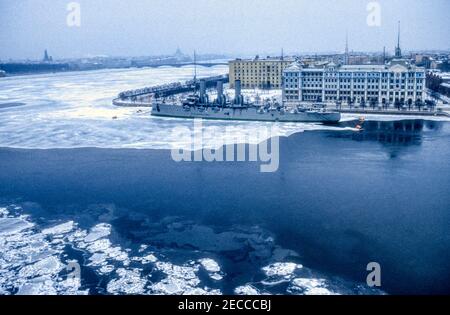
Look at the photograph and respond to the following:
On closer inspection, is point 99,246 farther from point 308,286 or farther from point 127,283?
point 308,286

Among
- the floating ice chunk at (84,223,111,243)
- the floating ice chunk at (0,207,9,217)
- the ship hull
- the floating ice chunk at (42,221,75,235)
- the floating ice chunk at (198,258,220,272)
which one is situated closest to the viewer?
the floating ice chunk at (198,258,220,272)

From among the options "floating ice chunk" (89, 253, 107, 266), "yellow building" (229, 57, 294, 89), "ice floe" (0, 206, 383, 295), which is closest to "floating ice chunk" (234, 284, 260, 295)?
"ice floe" (0, 206, 383, 295)

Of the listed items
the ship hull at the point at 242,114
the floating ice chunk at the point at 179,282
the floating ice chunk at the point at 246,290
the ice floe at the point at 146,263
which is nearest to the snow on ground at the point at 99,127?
the ship hull at the point at 242,114

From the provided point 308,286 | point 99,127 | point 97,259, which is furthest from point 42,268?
point 99,127

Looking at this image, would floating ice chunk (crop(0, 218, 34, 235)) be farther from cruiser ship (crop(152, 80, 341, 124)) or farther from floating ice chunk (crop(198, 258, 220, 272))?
cruiser ship (crop(152, 80, 341, 124))

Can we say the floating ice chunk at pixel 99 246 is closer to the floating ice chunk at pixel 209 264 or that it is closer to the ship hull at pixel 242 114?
the floating ice chunk at pixel 209 264
